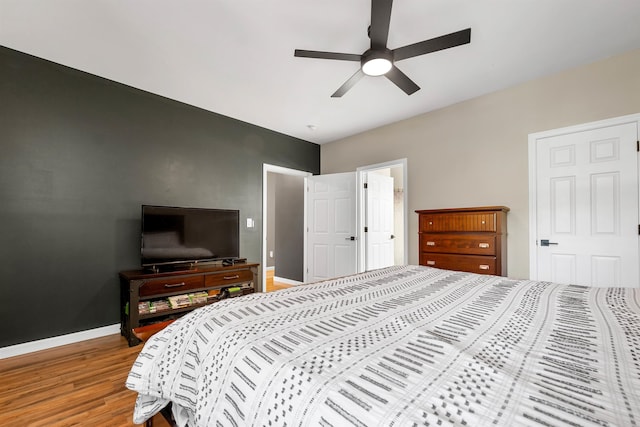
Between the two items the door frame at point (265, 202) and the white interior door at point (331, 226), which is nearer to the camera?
the door frame at point (265, 202)

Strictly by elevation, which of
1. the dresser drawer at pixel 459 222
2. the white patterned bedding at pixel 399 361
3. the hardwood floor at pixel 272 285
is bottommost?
the hardwood floor at pixel 272 285

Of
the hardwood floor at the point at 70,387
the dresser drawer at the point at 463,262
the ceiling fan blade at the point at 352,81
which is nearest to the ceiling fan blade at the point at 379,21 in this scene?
the ceiling fan blade at the point at 352,81

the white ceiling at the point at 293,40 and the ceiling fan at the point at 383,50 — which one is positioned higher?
the white ceiling at the point at 293,40

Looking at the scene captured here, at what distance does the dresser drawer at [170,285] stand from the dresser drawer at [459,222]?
268 centimetres

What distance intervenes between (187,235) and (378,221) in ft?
9.23

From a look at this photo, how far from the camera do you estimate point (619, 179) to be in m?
2.55

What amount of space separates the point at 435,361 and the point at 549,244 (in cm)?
304

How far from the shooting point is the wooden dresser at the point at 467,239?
281 centimetres

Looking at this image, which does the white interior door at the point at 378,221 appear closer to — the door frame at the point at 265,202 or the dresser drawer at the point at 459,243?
the dresser drawer at the point at 459,243

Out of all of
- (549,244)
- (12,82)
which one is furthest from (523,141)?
(12,82)

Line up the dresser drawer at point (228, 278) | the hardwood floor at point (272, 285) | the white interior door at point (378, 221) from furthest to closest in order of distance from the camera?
the hardwood floor at point (272, 285), the white interior door at point (378, 221), the dresser drawer at point (228, 278)

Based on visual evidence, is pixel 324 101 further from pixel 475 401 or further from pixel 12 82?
pixel 475 401

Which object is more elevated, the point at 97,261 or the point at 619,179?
the point at 619,179

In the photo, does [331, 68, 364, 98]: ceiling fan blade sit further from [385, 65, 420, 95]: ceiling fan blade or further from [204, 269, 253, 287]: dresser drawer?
[204, 269, 253, 287]: dresser drawer
